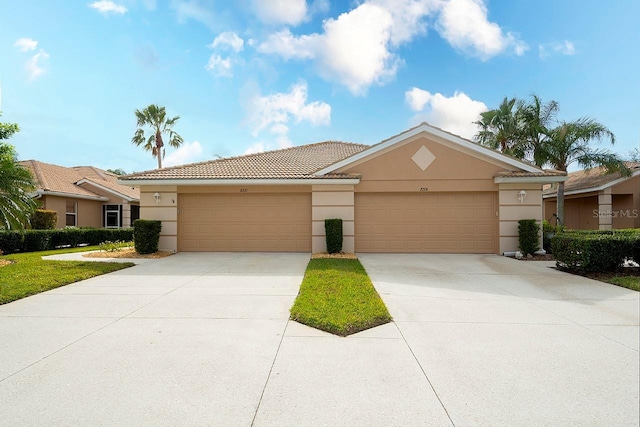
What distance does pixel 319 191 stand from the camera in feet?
38.3

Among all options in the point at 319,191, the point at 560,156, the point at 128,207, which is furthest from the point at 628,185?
the point at 128,207

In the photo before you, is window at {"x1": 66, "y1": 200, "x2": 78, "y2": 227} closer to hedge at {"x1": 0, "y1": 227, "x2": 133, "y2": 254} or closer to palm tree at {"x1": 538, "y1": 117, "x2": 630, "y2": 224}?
hedge at {"x1": 0, "y1": 227, "x2": 133, "y2": 254}

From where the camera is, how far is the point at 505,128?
684 inches

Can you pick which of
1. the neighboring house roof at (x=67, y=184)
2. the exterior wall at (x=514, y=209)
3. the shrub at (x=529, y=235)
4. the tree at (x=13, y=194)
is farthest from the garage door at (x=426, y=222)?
the neighboring house roof at (x=67, y=184)

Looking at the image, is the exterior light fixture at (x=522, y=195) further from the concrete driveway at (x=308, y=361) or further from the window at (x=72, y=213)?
the window at (x=72, y=213)

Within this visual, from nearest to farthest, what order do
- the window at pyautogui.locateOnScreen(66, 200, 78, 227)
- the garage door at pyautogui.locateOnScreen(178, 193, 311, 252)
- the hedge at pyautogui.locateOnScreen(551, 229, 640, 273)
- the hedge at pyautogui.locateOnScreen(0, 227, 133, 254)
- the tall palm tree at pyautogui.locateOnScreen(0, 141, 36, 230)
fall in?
the hedge at pyautogui.locateOnScreen(551, 229, 640, 273) < the tall palm tree at pyautogui.locateOnScreen(0, 141, 36, 230) < the garage door at pyautogui.locateOnScreen(178, 193, 311, 252) < the hedge at pyautogui.locateOnScreen(0, 227, 133, 254) < the window at pyautogui.locateOnScreen(66, 200, 78, 227)

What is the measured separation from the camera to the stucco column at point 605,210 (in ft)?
55.0

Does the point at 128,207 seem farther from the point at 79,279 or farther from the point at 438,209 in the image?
the point at 438,209

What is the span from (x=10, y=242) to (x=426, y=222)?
1615 centimetres

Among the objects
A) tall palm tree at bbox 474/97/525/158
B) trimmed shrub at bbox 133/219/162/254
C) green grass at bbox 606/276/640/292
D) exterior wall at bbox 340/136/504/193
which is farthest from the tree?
tall palm tree at bbox 474/97/525/158

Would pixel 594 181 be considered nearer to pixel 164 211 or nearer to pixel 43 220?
pixel 164 211

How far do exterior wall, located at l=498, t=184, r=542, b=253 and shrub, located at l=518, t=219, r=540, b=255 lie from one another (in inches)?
18.8

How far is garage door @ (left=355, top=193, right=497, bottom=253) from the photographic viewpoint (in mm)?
11703

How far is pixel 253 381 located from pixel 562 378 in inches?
115
